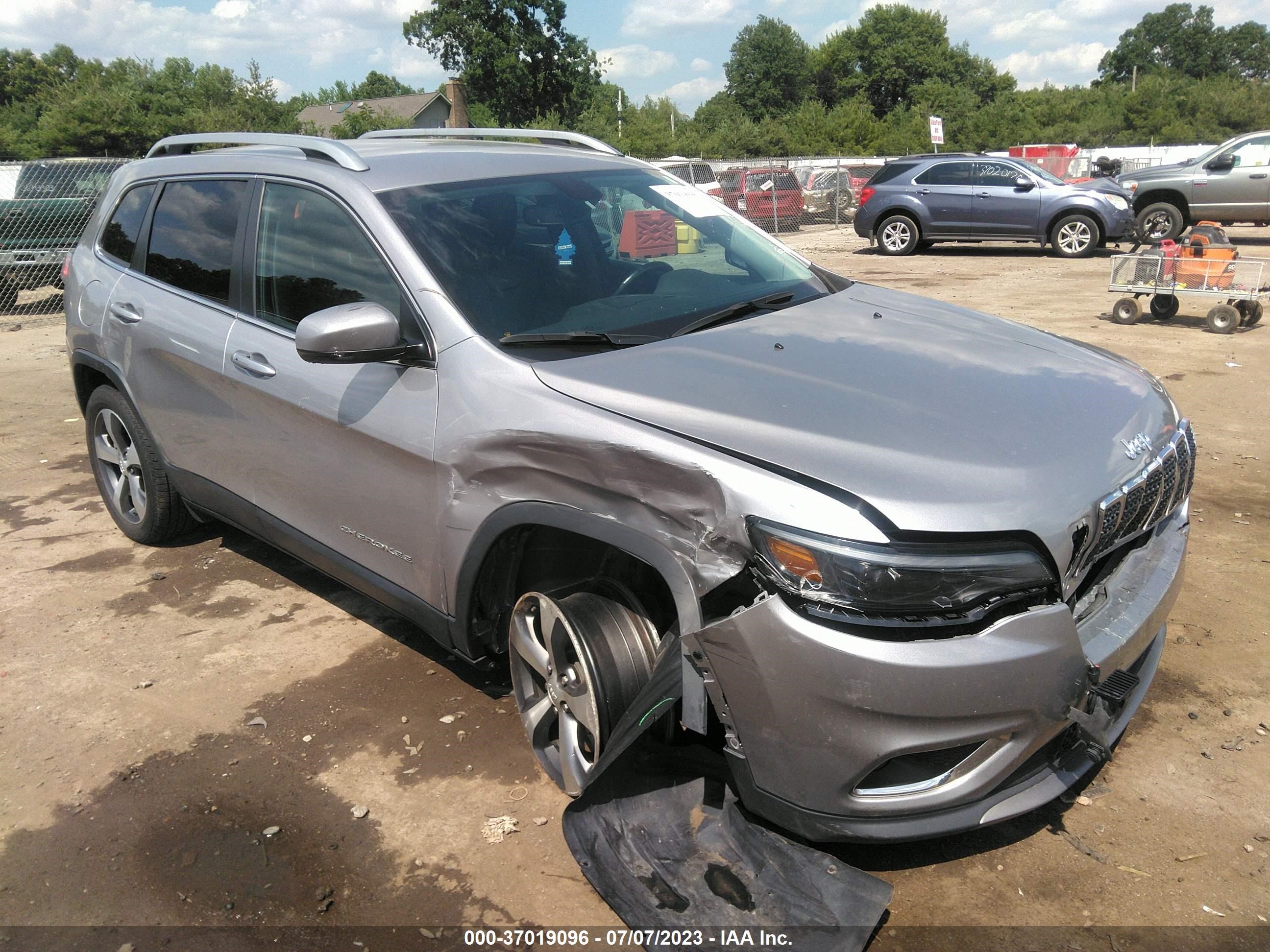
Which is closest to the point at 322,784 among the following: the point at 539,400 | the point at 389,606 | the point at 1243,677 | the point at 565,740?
the point at 389,606

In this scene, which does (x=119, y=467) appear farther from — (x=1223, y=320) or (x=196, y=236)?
(x=1223, y=320)

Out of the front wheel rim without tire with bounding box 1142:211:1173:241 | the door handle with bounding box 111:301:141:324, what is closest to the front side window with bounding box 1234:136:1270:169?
the front wheel rim without tire with bounding box 1142:211:1173:241


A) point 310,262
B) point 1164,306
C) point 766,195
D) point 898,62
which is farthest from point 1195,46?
point 310,262

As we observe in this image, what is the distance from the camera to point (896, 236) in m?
18.1

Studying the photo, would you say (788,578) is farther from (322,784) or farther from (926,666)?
(322,784)

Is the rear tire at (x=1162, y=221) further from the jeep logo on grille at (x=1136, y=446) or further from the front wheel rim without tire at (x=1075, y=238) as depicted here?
the jeep logo on grille at (x=1136, y=446)

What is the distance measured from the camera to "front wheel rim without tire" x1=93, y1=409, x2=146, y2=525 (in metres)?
4.77

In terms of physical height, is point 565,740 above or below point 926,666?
below

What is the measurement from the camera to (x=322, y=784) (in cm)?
309

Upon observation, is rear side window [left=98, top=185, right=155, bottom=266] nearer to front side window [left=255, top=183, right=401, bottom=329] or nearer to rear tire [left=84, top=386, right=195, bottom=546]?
rear tire [left=84, top=386, right=195, bottom=546]

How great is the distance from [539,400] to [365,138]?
205cm

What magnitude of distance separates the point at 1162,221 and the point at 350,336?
58.2 ft

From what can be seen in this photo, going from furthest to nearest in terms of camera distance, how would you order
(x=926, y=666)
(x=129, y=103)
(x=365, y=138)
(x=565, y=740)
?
1. (x=129, y=103)
2. (x=365, y=138)
3. (x=565, y=740)
4. (x=926, y=666)

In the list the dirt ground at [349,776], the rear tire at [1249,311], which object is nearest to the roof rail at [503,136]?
the dirt ground at [349,776]
